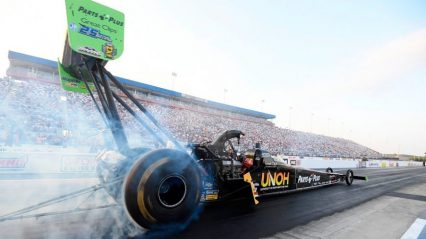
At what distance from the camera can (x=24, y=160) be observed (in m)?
9.27

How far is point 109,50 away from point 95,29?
0.99 feet

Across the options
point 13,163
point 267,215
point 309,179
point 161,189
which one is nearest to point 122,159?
point 161,189

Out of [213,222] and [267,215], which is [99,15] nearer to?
[213,222]

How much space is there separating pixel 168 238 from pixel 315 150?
39.9 meters

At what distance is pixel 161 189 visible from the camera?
3498 mm

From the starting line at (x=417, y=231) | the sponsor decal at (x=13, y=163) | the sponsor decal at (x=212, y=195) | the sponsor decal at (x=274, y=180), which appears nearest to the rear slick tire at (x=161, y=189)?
the sponsor decal at (x=212, y=195)

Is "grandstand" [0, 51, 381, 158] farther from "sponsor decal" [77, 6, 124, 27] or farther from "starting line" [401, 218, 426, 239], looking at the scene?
"starting line" [401, 218, 426, 239]

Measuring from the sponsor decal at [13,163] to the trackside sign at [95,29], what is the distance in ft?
26.1

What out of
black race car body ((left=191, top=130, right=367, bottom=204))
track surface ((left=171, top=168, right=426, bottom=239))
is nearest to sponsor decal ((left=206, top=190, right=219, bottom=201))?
black race car body ((left=191, top=130, right=367, bottom=204))

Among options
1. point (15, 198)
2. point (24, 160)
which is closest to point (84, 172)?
point (24, 160)

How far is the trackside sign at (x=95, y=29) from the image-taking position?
333 cm

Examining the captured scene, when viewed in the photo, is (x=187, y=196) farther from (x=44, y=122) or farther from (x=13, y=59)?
(x=13, y=59)

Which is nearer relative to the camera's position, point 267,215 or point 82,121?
point 267,215

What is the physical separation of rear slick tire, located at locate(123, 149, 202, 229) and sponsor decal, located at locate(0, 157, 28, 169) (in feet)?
26.8
